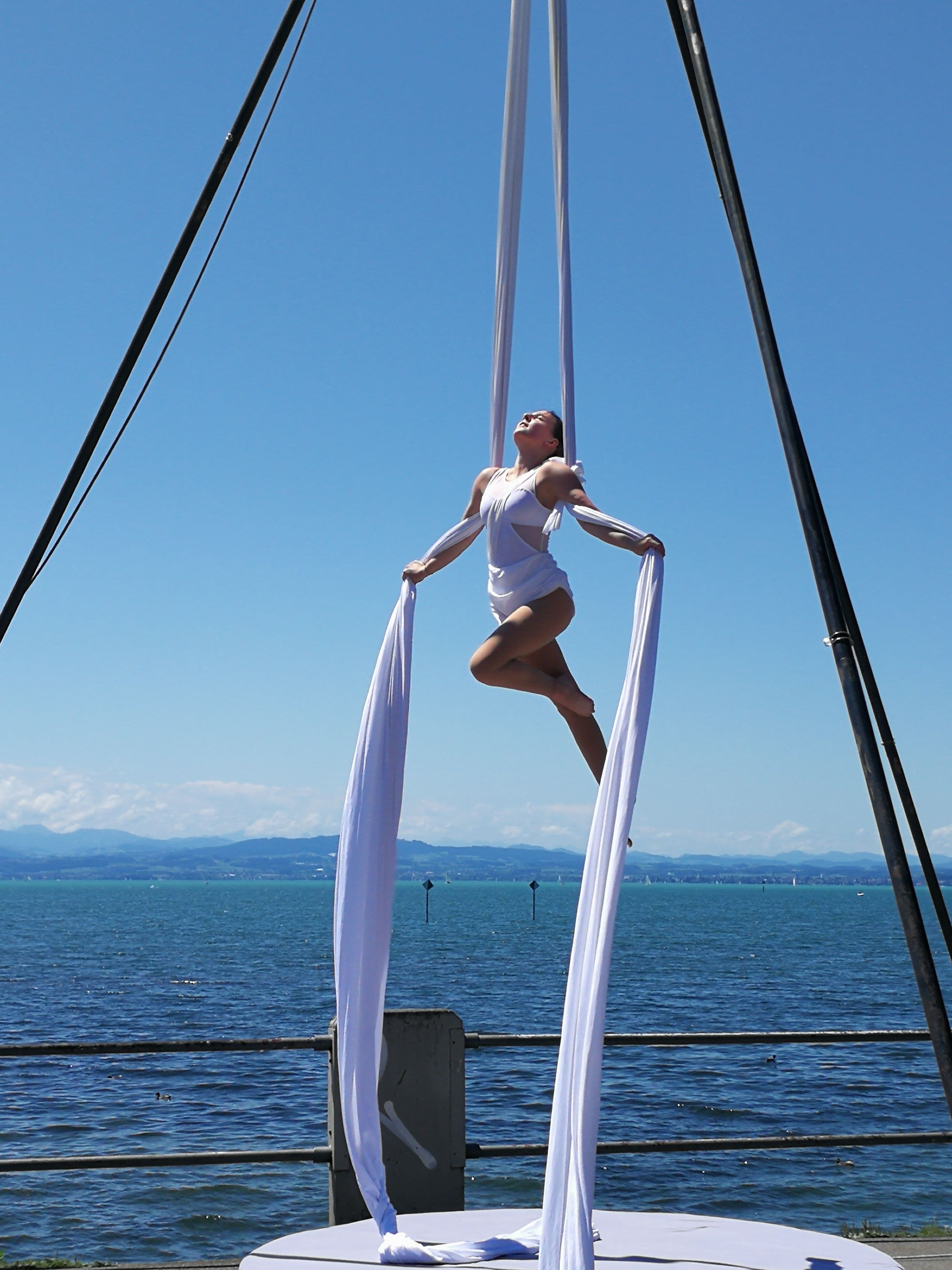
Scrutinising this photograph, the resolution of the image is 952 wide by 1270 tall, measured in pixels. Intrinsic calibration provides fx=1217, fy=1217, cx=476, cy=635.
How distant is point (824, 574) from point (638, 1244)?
9.32ft

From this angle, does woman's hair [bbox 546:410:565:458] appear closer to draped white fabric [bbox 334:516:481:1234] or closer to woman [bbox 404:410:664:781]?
woman [bbox 404:410:664:781]

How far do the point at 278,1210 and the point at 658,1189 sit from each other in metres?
5.20

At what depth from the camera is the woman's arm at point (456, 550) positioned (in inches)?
193

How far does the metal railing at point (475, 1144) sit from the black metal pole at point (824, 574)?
225cm

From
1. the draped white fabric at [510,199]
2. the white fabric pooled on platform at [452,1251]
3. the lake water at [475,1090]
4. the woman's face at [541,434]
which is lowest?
the lake water at [475,1090]

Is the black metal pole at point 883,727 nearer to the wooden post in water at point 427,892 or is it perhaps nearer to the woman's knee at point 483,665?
the woman's knee at point 483,665

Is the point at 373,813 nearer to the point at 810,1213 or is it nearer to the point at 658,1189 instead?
the point at 810,1213

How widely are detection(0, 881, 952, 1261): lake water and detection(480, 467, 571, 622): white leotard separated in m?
11.2

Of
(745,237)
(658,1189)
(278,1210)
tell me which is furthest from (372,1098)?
(658,1189)

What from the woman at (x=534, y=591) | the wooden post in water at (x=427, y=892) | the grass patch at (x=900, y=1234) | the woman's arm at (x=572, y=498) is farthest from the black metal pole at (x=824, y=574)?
the wooden post in water at (x=427, y=892)

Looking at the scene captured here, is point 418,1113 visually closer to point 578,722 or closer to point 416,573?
point 578,722

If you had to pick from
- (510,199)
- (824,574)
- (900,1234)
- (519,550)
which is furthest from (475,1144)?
(510,199)

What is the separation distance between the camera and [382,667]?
15.6 ft

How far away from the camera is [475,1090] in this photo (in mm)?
21656
